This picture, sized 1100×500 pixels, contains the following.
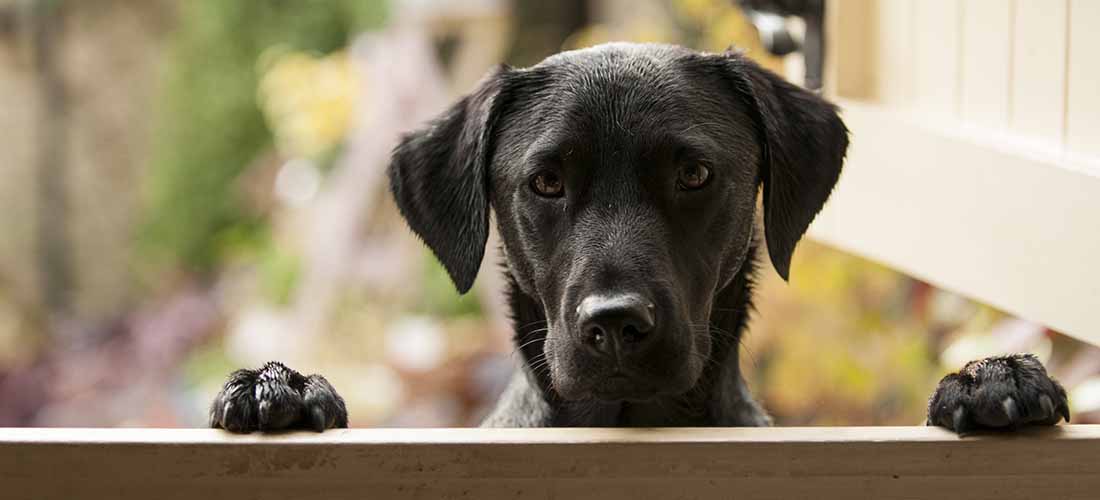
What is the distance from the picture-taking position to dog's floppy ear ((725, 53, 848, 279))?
2.89m

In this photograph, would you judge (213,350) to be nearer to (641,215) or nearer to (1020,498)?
(641,215)

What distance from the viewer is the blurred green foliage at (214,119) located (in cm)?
852

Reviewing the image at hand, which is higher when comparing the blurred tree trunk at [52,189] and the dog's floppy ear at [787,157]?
the dog's floppy ear at [787,157]

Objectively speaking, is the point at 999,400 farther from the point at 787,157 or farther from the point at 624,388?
the point at 787,157

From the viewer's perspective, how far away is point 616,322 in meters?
2.44

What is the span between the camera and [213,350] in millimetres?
8516

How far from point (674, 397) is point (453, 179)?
69 cm

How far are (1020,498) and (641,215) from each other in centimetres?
87

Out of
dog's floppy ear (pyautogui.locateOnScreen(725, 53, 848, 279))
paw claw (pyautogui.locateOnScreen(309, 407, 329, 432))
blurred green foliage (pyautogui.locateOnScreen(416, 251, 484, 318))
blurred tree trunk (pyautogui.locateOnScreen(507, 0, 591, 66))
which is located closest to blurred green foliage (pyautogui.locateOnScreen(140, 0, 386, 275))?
blurred tree trunk (pyautogui.locateOnScreen(507, 0, 591, 66))

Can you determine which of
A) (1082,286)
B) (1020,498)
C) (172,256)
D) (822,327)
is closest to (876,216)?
(1082,286)

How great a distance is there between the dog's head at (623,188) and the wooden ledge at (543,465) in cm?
37

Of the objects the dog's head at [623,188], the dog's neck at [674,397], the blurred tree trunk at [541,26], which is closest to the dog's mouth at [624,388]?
the dog's head at [623,188]

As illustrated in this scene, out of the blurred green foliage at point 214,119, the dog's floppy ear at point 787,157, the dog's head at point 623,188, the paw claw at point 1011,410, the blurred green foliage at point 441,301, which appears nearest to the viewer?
the paw claw at point 1011,410

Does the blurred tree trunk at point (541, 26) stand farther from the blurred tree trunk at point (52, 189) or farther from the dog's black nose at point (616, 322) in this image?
the dog's black nose at point (616, 322)
